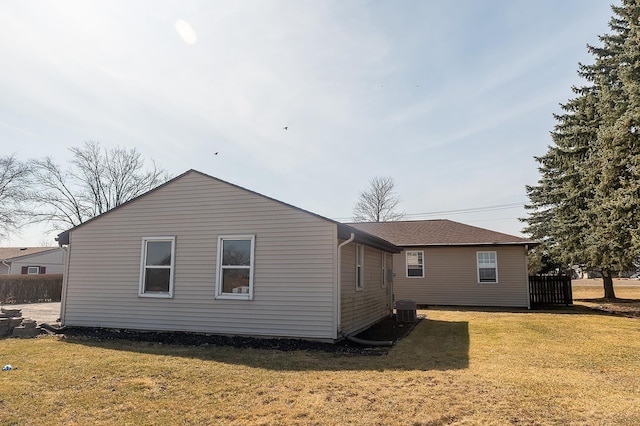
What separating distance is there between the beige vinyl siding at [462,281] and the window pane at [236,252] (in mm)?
11268

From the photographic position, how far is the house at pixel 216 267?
8.71 m

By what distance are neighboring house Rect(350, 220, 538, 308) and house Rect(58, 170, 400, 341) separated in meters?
8.11

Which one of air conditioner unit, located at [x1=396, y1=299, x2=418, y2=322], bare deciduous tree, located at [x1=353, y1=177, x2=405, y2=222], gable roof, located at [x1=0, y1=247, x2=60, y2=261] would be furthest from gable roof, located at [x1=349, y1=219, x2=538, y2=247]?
gable roof, located at [x1=0, y1=247, x2=60, y2=261]

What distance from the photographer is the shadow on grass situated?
6707 mm

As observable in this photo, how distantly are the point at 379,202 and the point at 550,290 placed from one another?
21732 mm

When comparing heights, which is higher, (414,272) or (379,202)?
(379,202)

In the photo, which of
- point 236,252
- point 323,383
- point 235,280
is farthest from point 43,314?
point 323,383

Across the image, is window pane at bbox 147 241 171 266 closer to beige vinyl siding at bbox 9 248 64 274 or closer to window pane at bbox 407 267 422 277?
window pane at bbox 407 267 422 277

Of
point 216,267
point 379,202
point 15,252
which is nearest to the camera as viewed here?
point 216,267

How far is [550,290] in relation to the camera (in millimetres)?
18547

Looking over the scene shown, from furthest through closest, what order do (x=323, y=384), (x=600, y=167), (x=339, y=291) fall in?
(x=600, y=167) → (x=339, y=291) → (x=323, y=384)

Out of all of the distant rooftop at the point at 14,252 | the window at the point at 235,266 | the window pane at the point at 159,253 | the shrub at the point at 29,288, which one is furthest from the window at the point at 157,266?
the distant rooftop at the point at 14,252

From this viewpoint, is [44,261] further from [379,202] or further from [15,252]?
[379,202]

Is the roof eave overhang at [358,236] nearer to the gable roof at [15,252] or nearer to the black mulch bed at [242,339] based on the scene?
the black mulch bed at [242,339]
